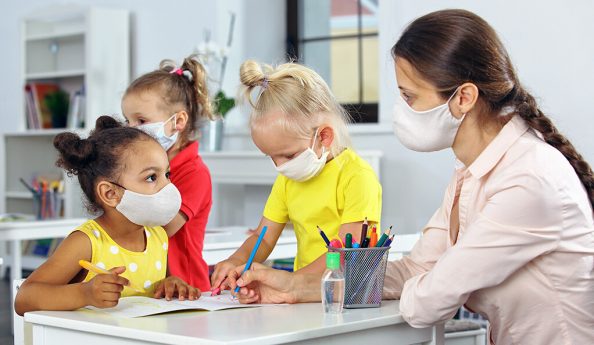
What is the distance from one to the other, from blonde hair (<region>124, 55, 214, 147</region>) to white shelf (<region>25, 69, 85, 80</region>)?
12.6 ft

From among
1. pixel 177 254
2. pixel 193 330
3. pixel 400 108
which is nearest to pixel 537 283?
pixel 400 108

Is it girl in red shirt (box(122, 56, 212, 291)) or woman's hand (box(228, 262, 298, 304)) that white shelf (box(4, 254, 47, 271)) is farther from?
woman's hand (box(228, 262, 298, 304))

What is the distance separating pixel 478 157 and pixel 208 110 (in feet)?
3.48

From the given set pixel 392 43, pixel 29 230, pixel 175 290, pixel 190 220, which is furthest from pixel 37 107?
pixel 175 290

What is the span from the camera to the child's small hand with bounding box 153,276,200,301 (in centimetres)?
181

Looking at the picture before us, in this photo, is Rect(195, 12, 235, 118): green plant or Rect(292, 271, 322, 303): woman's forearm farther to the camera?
Rect(195, 12, 235, 118): green plant

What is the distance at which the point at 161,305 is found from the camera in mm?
1691

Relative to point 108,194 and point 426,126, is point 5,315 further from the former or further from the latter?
point 426,126

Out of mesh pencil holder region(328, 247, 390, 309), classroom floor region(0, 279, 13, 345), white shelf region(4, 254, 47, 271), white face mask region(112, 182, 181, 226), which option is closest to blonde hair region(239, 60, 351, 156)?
white face mask region(112, 182, 181, 226)

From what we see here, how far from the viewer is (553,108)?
405 centimetres

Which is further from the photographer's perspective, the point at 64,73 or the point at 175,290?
the point at 64,73

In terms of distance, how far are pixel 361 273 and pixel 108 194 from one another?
1.90 feet

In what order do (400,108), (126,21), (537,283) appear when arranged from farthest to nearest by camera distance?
(126,21) → (400,108) → (537,283)

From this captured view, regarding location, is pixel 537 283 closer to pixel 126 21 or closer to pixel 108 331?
pixel 108 331
